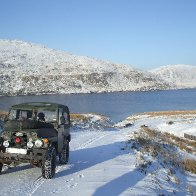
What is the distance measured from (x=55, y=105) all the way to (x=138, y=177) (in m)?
4.20

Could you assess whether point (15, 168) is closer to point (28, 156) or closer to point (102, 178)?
point (28, 156)

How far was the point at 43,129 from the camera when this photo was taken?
13.0 metres

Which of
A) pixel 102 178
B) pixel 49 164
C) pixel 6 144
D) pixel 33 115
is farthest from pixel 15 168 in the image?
pixel 102 178

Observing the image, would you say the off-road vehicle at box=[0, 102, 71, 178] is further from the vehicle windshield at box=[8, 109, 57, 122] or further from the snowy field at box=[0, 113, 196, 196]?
the snowy field at box=[0, 113, 196, 196]

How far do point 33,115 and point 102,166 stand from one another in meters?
3.71

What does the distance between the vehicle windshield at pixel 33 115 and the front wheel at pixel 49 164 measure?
1819mm

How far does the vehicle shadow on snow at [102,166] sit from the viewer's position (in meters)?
12.2

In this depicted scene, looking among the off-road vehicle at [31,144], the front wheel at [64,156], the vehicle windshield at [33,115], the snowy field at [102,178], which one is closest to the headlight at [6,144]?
the off-road vehicle at [31,144]

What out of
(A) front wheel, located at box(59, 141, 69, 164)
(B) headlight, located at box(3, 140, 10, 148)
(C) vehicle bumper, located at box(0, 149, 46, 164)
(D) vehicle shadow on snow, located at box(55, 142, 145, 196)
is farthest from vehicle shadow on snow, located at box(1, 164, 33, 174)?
(B) headlight, located at box(3, 140, 10, 148)

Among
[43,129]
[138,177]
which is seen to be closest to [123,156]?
[138,177]

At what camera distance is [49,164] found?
12516mm

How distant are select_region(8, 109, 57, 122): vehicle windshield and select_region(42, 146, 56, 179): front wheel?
182cm

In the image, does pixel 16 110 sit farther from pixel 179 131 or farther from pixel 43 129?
pixel 179 131

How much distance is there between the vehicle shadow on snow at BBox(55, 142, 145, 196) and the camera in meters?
12.2
